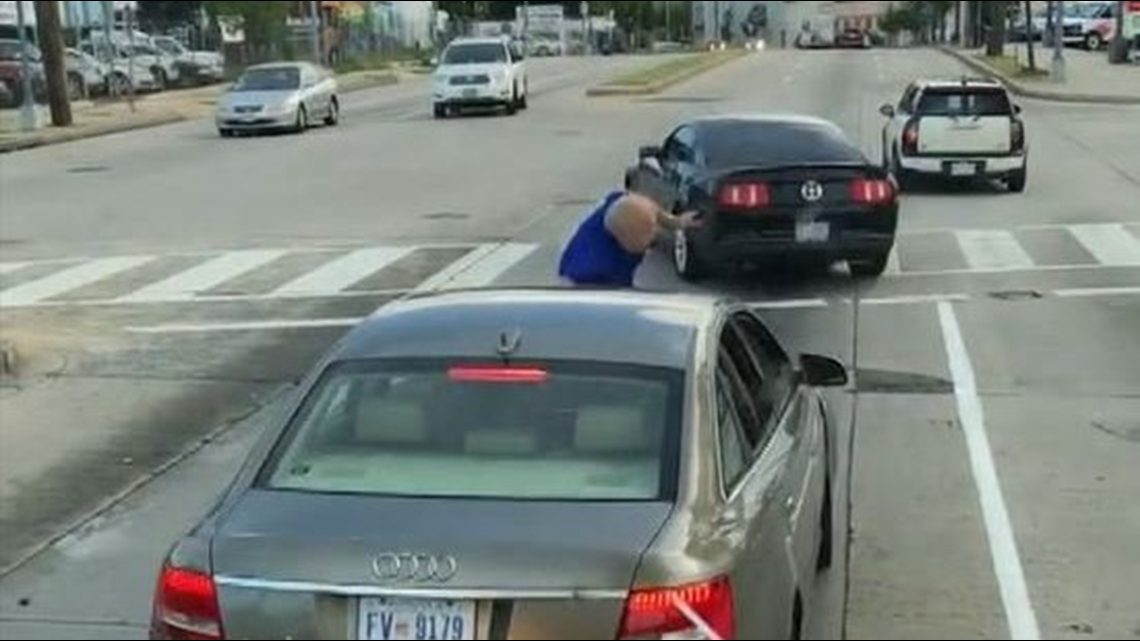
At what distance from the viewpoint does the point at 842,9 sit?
17212cm

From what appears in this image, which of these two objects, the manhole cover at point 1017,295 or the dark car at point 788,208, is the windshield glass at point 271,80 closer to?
the dark car at point 788,208

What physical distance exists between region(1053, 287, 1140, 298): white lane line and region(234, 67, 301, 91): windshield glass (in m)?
27.5

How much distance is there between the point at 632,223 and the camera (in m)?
8.81

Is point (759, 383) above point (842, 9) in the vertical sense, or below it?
above

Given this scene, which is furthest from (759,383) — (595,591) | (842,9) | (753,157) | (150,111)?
(842,9)

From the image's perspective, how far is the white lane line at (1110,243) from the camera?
57.3 feet

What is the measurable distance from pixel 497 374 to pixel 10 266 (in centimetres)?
1439

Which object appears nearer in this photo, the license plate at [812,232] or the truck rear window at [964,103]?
the license plate at [812,232]

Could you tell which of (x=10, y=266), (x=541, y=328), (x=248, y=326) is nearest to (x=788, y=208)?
(x=248, y=326)

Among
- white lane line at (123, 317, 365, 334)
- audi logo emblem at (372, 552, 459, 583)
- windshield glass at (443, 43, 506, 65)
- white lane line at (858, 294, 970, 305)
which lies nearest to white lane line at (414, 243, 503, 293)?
white lane line at (123, 317, 365, 334)

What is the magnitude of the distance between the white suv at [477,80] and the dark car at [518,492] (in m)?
38.2

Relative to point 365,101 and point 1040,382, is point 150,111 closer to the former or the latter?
point 365,101

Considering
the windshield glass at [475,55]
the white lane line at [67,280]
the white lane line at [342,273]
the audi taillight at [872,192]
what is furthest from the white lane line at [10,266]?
the windshield glass at [475,55]

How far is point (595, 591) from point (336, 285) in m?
12.6
